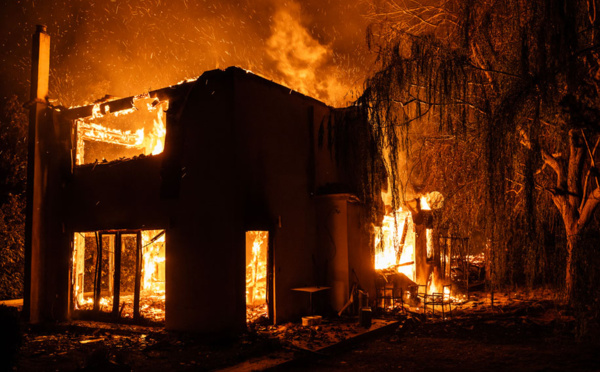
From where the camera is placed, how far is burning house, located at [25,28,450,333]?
1011 cm

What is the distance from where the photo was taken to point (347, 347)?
9656 millimetres

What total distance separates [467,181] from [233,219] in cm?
800

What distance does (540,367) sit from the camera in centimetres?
775

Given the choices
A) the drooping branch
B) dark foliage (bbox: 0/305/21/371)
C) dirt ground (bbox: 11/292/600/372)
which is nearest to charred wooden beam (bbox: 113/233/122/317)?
dirt ground (bbox: 11/292/600/372)

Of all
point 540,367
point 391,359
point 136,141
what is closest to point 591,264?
point 540,367

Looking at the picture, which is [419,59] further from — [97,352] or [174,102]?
[97,352]

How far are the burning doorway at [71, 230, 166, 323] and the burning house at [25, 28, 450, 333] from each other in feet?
0.18

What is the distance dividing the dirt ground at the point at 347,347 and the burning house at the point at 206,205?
776mm

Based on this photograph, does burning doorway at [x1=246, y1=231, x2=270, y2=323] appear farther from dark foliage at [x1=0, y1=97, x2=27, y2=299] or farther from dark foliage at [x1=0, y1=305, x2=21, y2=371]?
dark foliage at [x1=0, y1=97, x2=27, y2=299]

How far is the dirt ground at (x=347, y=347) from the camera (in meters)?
8.01

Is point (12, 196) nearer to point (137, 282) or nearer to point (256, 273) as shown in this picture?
point (137, 282)

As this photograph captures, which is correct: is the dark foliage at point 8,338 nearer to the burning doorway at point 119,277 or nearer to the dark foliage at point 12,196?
the burning doorway at point 119,277

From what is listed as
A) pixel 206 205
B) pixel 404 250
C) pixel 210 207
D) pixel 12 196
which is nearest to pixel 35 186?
pixel 206 205

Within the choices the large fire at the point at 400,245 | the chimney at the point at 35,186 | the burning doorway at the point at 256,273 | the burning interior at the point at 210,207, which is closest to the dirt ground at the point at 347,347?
the burning interior at the point at 210,207
